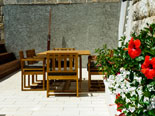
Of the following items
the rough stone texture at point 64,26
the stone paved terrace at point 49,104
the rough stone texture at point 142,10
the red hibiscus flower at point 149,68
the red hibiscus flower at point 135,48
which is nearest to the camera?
the red hibiscus flower at point 149,68

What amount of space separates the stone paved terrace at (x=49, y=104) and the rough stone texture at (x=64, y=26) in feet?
13.5

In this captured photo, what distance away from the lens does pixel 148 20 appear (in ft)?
7.83

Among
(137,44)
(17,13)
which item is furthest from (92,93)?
(17,13)

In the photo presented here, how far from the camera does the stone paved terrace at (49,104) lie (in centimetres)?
350

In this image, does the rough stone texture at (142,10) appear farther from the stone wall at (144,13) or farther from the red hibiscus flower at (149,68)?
the red hibiscus flower at (149,68)

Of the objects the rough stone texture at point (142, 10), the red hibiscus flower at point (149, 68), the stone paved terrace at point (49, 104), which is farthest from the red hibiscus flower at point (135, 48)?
the stone paved terrace at point (49, 104)

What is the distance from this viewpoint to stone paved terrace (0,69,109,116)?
3.50 meters

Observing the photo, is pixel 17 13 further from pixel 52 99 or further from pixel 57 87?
pixel 52 99

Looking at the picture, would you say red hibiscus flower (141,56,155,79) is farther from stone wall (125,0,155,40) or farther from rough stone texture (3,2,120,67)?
rough stone texture (3,2,120,67)

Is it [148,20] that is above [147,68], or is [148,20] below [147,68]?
above

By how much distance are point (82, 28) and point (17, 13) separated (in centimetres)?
258

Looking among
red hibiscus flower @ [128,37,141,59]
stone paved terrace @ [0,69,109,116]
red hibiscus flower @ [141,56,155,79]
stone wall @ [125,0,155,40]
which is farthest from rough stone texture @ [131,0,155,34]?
stone paved terrace @ [0,69,109,116]

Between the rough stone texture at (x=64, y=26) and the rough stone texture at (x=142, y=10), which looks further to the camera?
the rough stone texture at (x=64, y=26)

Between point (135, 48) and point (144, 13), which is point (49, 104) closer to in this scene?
point (144, 13)
